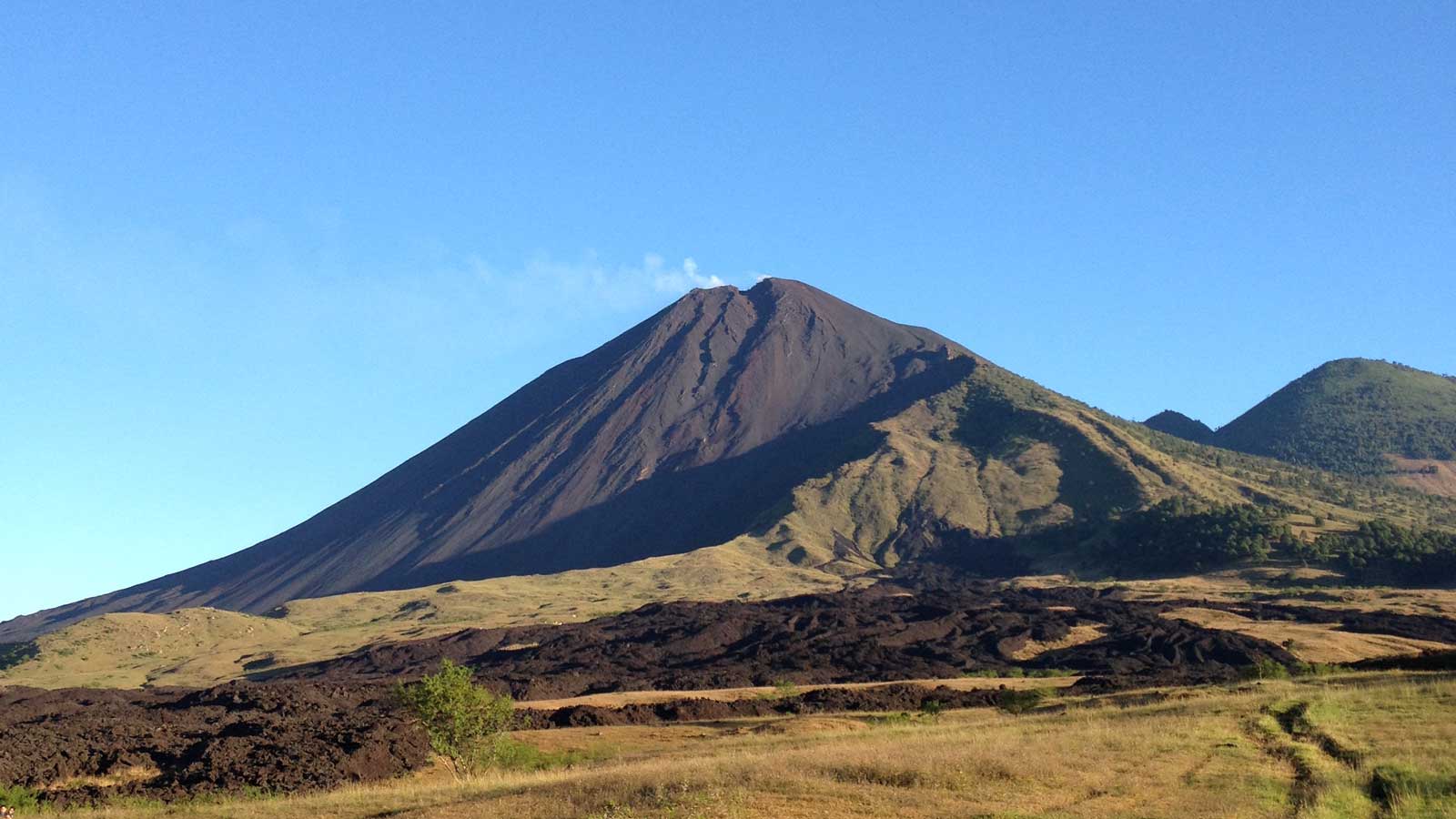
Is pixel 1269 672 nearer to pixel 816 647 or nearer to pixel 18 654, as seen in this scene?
pixel 816 647

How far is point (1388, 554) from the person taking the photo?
106m

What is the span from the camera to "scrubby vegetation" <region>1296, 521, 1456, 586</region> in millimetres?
101188

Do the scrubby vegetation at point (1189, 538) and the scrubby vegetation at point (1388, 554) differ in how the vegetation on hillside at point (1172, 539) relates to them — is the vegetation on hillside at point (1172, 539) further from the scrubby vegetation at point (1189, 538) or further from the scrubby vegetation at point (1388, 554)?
the scrubby vegetation at point (1388, 554)

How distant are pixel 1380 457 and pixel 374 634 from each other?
166 meters

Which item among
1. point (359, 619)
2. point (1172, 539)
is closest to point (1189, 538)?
point (1172, 539)

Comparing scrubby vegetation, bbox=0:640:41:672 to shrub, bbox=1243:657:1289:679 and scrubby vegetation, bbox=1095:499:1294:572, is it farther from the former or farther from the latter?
scrubby vegetation, bbox=1095:499:1294:572

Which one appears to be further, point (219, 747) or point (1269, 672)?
point (1269, 672)

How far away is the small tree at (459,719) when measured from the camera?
33.0 m

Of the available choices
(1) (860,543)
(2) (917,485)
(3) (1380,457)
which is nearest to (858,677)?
(1) (860,543)

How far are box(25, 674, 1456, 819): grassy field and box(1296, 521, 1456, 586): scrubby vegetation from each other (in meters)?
76.9

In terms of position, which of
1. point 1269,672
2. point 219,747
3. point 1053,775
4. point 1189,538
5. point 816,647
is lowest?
point 1269,672

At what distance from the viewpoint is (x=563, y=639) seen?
84.3 meters

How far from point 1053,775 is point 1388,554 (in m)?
97.6

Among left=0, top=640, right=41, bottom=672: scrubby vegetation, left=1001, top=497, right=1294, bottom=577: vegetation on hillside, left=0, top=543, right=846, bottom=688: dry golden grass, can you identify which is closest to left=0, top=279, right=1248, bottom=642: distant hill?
left=0, top=543, right=846, bottom=688: dry golden grass
